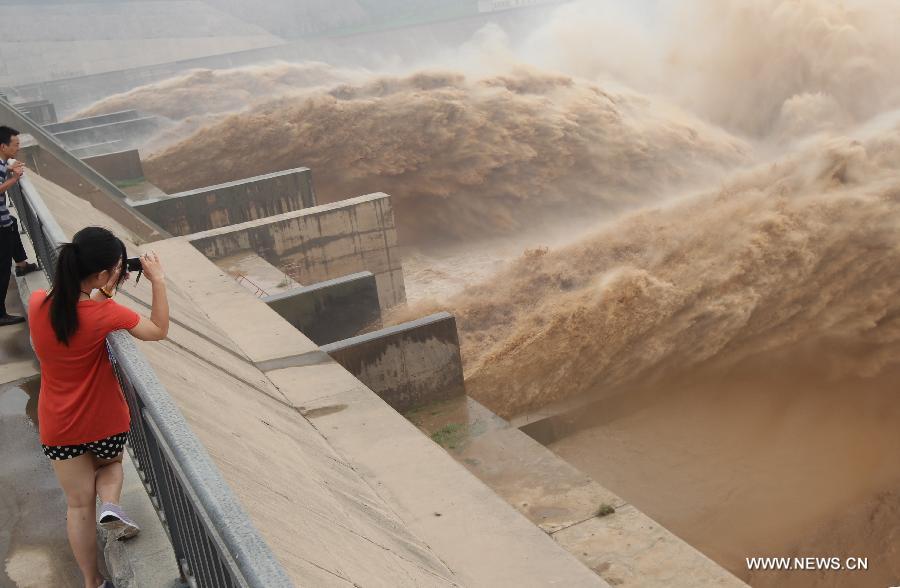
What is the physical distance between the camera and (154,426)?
9.84 ft

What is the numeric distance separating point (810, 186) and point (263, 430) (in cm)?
1241

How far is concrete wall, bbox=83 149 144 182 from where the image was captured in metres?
19.3

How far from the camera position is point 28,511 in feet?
13.8

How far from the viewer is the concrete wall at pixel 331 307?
31.3 feet

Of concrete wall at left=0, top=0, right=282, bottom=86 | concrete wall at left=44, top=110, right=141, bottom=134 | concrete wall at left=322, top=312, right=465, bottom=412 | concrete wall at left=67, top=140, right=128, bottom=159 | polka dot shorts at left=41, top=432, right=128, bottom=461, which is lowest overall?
concrete wall at left=322, top=312, right=465, bottom=412

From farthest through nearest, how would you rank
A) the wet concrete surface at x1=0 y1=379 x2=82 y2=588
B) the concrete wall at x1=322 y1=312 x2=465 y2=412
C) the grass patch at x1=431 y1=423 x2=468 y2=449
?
the concrete wall at x1=322 y1=312 x2=465 y2=412, the grass patch at x1=431 y1=423 x2=468 y2=449, the wet concrete surface at x1=0 y1=379 x2=82 y2=588

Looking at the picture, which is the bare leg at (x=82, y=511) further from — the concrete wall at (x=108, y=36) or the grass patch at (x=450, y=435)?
the concrete wall at (x=108, y=36)

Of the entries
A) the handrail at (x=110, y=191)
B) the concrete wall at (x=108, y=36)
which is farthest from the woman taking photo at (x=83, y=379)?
the concrete wall at (x=108, y=36)

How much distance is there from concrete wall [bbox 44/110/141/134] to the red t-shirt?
23510mm

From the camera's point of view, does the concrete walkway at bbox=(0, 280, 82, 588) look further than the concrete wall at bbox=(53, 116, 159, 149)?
No

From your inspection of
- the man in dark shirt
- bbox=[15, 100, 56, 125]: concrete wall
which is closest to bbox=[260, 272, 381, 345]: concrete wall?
the man in dark shirt

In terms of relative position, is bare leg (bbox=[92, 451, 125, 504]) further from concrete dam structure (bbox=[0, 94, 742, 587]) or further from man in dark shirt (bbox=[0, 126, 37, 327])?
man in dark shirt (bbox=[0, 126, 37, 327])

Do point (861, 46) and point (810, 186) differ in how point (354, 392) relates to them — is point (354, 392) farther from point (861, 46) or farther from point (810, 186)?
point (861, 46)

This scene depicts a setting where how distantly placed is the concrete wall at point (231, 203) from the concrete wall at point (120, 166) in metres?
4.56
